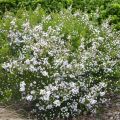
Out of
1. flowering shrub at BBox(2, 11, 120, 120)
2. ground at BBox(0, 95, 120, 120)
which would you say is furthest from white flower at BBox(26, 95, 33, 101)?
ground at BBox(0, 95, 120, 120)

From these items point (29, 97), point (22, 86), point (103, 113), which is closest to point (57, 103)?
point (29, 97)

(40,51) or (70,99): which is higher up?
(40,51)

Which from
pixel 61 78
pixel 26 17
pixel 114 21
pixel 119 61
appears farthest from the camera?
pixel 114 21

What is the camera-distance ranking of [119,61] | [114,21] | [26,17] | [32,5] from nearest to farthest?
1. [119,61]
2. [26,17]
3. [114,21]
4. [32,5]

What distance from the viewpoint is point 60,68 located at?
5.36 metres

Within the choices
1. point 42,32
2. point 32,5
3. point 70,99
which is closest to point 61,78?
point 70,99

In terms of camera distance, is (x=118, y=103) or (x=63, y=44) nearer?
(x=63, y=44)

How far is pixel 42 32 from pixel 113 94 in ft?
4.20

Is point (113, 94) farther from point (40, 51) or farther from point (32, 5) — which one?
point (32, 5)

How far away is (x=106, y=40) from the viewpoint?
241 inches

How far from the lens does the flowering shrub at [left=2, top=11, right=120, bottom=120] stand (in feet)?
17.5

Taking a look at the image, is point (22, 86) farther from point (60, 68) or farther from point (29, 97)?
point (60, 68)

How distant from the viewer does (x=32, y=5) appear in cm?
883

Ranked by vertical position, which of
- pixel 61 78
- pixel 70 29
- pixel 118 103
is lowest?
pixel 118 103
